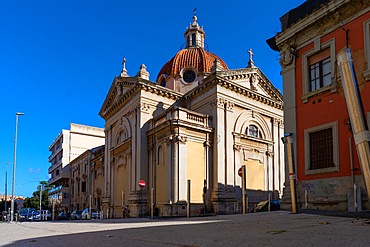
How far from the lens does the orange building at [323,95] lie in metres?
13.9

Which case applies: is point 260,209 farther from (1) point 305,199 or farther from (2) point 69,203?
(2) point 69,203

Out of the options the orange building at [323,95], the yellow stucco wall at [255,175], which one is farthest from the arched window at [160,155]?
the orange building at [323,95]

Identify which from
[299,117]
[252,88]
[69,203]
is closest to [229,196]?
[252,88]

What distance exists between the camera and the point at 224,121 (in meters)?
29.2

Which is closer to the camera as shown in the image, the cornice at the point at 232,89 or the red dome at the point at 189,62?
the cornice at the point at 232,89

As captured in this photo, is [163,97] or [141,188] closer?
[141,188]

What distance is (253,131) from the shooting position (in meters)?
32.0

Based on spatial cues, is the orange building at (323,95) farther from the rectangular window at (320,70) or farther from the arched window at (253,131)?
the arched window at (253,131)

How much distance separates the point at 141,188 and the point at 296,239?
2360 centimetres

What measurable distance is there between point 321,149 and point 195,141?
1373 cm

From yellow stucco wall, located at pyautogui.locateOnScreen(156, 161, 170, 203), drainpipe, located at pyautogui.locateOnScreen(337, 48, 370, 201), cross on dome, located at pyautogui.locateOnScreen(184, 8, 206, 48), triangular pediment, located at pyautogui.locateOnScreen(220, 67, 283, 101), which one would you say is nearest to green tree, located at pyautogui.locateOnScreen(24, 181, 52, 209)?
cross on dome, located at pyautogui.locateOnScreen(184, 8, 206, 48)

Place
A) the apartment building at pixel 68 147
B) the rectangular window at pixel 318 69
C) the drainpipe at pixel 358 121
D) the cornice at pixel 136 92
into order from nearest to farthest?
the drainpipe at pixel 358 121
the rectangular window at pixel 318 69
the cornice at pixel 136 92
the apartment building at pixel 68 147

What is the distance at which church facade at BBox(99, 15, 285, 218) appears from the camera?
27297 millimetres

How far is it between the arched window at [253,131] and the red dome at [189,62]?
7553mm
